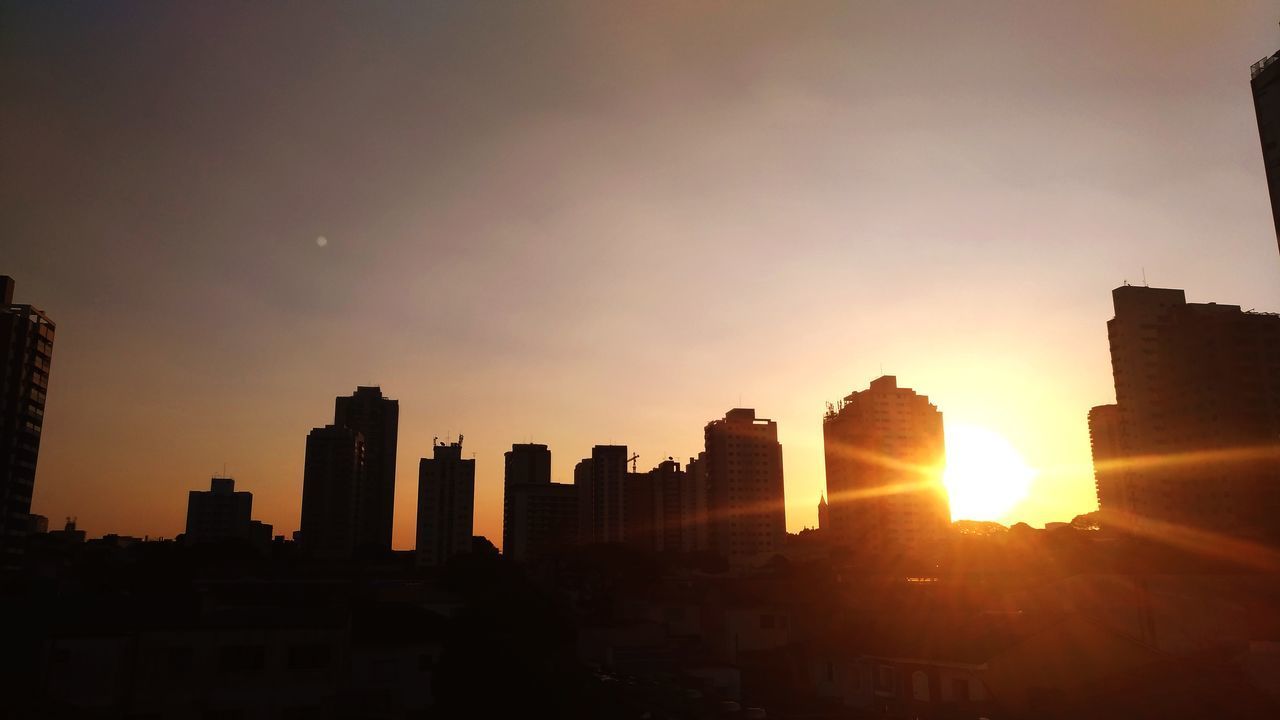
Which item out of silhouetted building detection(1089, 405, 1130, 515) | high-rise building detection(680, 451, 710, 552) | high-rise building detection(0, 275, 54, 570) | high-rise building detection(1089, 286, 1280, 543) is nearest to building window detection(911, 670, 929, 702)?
high-rise building detection(1089, 286, 1280, 543)

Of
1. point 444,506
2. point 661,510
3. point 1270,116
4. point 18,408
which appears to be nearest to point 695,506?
point 661,510

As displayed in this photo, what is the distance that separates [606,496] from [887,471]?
60.6 metres

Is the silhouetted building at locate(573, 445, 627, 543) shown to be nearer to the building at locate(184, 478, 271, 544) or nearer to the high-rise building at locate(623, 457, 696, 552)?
the high-rise building at locate(623, 457, 696, 552)

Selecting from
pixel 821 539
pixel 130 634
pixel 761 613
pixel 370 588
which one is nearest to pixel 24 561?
pixel 370 588

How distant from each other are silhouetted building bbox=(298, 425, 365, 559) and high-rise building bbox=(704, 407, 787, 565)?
7218 cm

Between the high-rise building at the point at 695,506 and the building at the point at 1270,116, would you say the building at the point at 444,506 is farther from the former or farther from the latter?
the building at the point at 1270,116

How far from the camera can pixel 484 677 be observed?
2806cm

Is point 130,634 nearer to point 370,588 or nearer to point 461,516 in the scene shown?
point 370,588

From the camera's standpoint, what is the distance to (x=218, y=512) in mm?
175125

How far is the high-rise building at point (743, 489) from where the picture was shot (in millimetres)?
170500

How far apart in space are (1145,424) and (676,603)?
97574mm

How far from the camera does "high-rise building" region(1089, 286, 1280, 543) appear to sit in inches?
4230

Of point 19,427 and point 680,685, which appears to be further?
point 19,427

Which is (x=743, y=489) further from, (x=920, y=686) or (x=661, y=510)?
(x=920, y=686)
